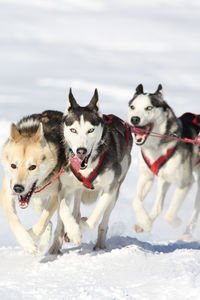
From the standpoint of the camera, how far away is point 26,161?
641 cm

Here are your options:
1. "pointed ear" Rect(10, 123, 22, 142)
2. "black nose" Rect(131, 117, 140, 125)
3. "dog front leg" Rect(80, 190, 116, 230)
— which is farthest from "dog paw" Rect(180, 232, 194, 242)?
"pointed ear" Rect(10, 123, 22, 142)

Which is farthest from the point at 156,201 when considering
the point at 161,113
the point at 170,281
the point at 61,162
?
the point at 170,281

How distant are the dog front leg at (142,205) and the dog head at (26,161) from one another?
1.47 meters

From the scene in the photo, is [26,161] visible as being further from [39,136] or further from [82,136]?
[82,136]

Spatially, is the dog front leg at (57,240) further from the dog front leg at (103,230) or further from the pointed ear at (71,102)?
the pointed ear at (71,102)

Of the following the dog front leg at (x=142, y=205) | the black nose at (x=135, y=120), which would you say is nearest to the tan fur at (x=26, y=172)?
the dog front leg at (x=142, y=205)

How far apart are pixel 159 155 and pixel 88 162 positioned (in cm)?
145

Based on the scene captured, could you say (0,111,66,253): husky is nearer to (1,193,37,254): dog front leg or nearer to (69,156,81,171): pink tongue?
(1,193,37,254): dog front leg

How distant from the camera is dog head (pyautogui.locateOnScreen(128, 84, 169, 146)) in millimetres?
7727

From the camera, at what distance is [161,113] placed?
7938mm

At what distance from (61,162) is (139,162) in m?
1.53

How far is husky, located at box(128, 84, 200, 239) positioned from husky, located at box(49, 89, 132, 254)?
0.57m

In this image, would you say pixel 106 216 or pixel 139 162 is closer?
pixel 106 216

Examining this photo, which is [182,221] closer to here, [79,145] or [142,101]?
[142,101]
